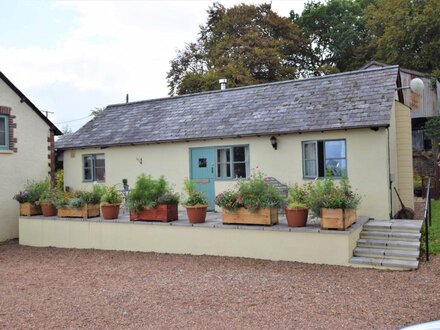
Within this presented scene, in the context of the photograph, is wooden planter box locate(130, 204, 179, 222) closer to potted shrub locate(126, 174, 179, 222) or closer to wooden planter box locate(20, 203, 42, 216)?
potted shrub locate(126, 174, 179, 222)

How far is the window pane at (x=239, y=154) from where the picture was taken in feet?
41.8

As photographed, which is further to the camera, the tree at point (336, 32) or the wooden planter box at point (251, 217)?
the tree at point (336, 32)

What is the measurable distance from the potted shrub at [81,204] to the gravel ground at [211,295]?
7.18 feet

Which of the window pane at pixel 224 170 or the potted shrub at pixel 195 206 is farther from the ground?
the window pane at pixel 224 170

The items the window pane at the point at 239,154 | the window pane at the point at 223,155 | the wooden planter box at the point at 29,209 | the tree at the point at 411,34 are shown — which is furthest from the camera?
the tree at the point at 411,34

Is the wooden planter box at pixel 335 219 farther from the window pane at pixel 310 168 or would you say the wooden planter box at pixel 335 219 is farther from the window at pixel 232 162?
the window at pixel 232 162

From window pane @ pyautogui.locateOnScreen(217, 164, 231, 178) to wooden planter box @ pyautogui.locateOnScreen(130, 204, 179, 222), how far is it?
10.5 ft

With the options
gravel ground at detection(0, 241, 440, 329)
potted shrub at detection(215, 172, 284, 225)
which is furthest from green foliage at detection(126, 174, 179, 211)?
potted shrub at detection(215, 172, 284, 225)

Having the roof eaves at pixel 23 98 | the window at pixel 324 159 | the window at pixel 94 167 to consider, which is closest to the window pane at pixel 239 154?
the window at pixel 324 159

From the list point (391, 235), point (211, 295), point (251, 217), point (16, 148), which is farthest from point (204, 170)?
point (211, 295)

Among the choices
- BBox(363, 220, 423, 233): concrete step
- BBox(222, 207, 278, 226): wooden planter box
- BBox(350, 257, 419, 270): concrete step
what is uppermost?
BBox(222, 207, 278, 226): wooden planter box

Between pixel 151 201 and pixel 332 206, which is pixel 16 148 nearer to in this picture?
pixel 151 201

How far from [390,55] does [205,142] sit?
2432 cm

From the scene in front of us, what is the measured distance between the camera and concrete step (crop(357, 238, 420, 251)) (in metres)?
8.09
